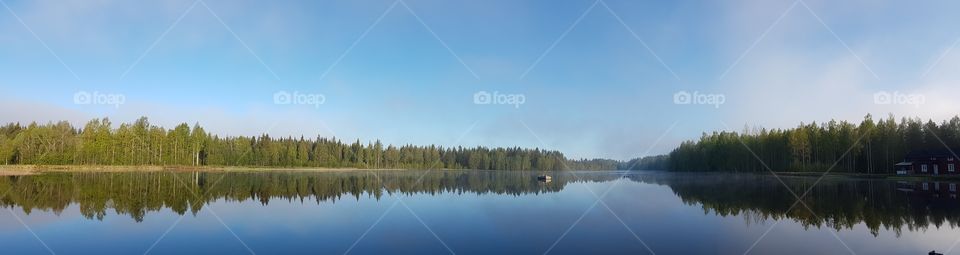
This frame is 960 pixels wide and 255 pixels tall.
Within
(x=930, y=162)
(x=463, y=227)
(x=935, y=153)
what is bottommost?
(x=463, y=227)

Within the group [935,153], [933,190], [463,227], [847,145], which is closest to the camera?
[463,227]

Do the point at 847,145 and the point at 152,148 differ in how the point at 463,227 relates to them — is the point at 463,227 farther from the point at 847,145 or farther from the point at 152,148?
the point at 152,148

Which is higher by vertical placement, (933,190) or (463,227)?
(463,227)

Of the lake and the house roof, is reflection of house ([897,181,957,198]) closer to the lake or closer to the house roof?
the lake

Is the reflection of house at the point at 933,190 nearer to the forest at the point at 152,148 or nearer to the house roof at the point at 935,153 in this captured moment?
the house roof at the point at 935,153

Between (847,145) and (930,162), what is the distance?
40.6 ft

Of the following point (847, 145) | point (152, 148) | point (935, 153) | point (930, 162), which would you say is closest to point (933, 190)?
point (935, 153)

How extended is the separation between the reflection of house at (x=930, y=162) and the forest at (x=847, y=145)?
4201 millimetres

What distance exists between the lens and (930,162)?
65.7 meters

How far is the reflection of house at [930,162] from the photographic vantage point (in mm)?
64062

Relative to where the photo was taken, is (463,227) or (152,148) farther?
(152,148)

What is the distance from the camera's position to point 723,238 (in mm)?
17484

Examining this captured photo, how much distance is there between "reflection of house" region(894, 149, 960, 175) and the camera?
64.1 metres

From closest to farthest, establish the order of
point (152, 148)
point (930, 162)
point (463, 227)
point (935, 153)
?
point (463, 227) → point (935, 153) → point (930, 162) → point (152, 148)
